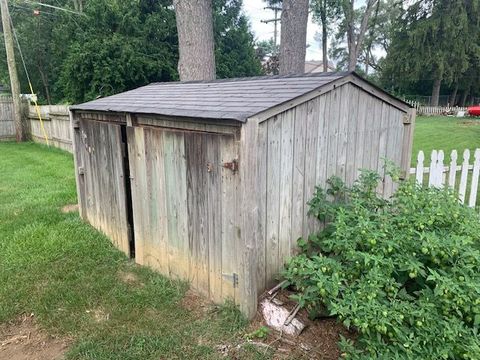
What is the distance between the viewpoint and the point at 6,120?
15648 mm

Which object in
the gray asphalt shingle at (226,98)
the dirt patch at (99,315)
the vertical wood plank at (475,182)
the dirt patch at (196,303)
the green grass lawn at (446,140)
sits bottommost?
the dirt patch at (99,315)

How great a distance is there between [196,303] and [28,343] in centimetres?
134

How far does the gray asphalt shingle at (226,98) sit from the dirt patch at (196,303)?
1639mm

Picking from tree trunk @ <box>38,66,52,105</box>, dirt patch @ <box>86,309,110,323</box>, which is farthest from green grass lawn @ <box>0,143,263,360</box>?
tree trunk @ <box>38,66,52,105</box>

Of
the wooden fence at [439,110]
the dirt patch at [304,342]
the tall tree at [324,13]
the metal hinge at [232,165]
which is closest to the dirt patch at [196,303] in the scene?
the dirt patch at [304,342]

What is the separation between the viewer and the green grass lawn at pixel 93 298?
278 cm

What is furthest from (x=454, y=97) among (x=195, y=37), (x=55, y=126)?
(x=195, y=37)

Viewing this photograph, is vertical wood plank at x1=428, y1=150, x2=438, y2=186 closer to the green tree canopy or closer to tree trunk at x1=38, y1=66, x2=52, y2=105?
the green tree canopy

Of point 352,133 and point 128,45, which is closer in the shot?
point 352,133

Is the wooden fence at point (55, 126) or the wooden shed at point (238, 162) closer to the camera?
the wooden shed at point (238, 162)

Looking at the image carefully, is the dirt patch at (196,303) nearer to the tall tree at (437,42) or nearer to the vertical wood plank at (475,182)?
the vertical wood plank at (475,182)

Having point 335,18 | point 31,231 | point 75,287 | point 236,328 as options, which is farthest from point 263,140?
point 335,18

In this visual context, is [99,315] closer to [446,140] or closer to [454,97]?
[446,140]

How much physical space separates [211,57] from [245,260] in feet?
16.4
